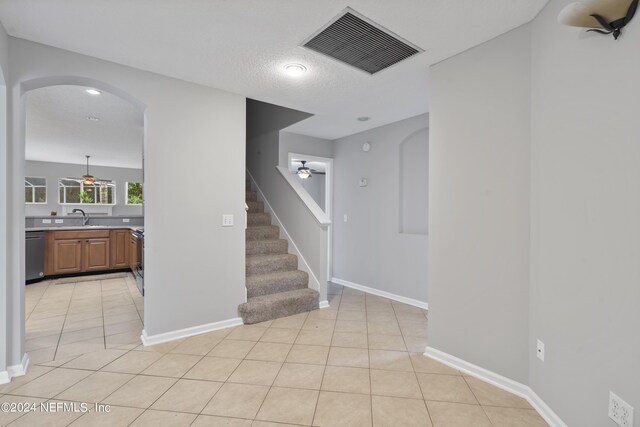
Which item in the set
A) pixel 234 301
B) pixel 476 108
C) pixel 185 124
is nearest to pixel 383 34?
pixel 476 108

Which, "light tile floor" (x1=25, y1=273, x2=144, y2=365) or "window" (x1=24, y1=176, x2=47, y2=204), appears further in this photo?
"window" (x1=24, y1=176, x2=47, y2=204)

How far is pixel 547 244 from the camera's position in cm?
175

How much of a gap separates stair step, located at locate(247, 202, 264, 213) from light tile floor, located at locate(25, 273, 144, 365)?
202 centimetres

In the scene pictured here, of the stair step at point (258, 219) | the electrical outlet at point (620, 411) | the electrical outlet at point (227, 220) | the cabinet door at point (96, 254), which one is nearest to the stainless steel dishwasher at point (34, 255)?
the cabinet door at point (96, 254)

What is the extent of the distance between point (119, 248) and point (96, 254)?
0.37 m

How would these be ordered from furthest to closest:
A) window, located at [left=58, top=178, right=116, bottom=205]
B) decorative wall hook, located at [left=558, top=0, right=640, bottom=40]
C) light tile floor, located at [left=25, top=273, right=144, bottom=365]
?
window, located at [left=58, top=178, right=116, bottom=205]
light tile floor, located at [left=25, top=273, right=144, bottom=365]
decorative wall hook, located at [left=558, top=0, right=640, bottom=40]

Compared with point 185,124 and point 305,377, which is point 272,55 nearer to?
point 185,124

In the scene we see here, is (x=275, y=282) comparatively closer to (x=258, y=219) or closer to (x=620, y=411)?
(x=258, y=219)

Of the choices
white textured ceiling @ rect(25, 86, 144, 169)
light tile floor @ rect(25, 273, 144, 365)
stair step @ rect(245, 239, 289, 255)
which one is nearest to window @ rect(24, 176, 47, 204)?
white textured ceiling @ rect(25, 86, 144, 169)

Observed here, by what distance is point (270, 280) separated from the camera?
364cm

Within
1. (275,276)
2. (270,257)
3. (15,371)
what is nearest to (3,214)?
(15,371)

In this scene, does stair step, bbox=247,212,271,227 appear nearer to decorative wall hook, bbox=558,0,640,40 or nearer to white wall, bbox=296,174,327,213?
decorative wall hook, bbox=558,0,640,40

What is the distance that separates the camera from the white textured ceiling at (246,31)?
182 cm

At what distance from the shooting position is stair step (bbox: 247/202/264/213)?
493cm
